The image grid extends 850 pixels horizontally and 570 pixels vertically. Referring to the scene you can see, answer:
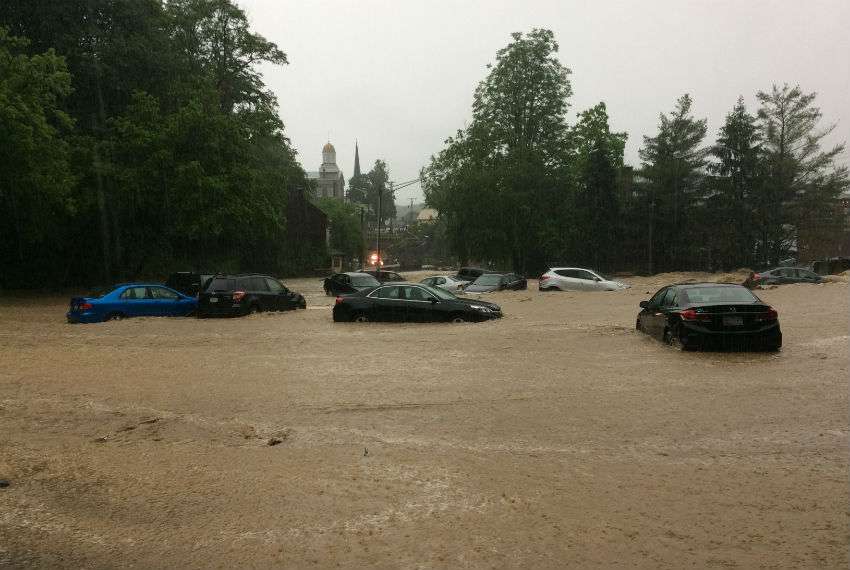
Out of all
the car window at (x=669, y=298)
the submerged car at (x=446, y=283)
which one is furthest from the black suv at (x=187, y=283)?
the car window at (x=669, y=298)

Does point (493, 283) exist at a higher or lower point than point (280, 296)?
higher

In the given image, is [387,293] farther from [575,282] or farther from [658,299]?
[575,282]

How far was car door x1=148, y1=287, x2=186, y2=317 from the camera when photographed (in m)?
20.5

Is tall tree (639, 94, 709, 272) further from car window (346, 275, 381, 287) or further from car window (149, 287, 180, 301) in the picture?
car window (149, 287, 180, 301)

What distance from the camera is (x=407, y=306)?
62.3ft

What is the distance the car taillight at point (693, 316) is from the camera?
41.1ft

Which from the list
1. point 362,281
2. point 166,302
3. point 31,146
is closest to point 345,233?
point 362,281

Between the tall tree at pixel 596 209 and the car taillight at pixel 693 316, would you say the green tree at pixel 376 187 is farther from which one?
the car taillight at pixel 693 316

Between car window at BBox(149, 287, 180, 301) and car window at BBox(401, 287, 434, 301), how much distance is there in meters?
7.19

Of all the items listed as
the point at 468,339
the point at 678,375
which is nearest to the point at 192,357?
the point at 468,339

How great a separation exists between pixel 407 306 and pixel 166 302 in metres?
7.46

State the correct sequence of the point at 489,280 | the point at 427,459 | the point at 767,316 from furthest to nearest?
the point at 489,280, the point at 767,316, the point at 427,459

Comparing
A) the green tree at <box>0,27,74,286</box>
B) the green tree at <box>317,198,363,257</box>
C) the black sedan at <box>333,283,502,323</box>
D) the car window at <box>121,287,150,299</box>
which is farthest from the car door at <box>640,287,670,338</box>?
the green tree at <box>317,198,363,257</box>

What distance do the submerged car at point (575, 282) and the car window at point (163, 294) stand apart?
18.7m
